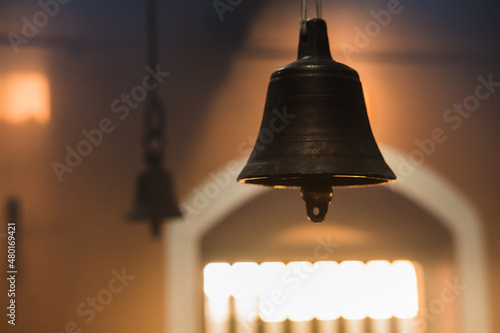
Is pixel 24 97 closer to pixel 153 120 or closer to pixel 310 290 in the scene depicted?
pixel 153 120

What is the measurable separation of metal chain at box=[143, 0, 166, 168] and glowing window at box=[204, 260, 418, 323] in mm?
540

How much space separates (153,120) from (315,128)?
4.17 feet

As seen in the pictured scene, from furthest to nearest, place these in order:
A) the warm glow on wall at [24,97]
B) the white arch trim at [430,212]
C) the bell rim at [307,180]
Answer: the white arch trim at [430,212] → the warm glow on wall at [24,97] → the bell rim at [307,180]

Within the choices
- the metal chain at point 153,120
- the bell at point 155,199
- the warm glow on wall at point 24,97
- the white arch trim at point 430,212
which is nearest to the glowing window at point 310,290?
the white arch trim at point 430,212

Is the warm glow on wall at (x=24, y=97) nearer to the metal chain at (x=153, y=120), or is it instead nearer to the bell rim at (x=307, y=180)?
the metal chain at (x=153, y=120)

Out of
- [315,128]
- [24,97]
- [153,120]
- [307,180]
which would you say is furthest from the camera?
[153,120]

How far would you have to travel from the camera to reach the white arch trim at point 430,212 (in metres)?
2.93

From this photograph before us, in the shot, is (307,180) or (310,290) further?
(310,290)

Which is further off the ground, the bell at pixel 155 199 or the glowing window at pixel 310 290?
the bell at pixel 155 199

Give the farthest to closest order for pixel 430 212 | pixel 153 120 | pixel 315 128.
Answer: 1. pixel 430 212
2. pixel 153 120
3. pixel 315 128

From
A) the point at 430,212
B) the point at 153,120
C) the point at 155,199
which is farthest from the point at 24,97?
the point at 430,212

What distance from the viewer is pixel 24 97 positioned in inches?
112

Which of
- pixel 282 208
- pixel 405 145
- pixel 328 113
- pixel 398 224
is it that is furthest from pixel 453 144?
pixel 328 113

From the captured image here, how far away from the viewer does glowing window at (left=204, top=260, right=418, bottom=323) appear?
3012 millimetres
